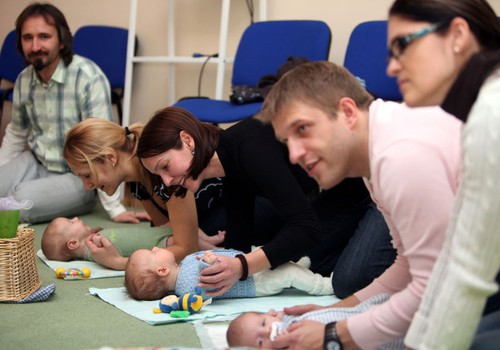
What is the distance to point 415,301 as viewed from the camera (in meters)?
1.19

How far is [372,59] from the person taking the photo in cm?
300

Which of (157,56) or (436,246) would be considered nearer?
(436,246)

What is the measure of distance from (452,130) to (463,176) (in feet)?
0.86

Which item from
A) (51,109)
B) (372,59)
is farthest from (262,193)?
(51,109)

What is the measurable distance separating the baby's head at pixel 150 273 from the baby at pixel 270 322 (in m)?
0.54

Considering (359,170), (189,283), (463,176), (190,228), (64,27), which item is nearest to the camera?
(463,176)

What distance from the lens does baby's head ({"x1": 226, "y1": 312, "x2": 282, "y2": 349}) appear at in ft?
4.98

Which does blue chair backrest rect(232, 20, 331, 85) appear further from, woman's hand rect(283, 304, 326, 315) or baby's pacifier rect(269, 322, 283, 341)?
baby's pacifier rect(269, 322, 283, 341)

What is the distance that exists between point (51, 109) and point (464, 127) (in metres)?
2.92

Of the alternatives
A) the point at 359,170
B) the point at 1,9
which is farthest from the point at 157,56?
the point at 359,170

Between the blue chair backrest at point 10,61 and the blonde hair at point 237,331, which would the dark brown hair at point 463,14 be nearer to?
the blonde hair at point 237,331

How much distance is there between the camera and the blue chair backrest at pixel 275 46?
3.21 m

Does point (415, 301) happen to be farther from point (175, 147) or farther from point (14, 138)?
point (14, 138)

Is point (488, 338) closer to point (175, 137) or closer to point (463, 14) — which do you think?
point (463, 14)
